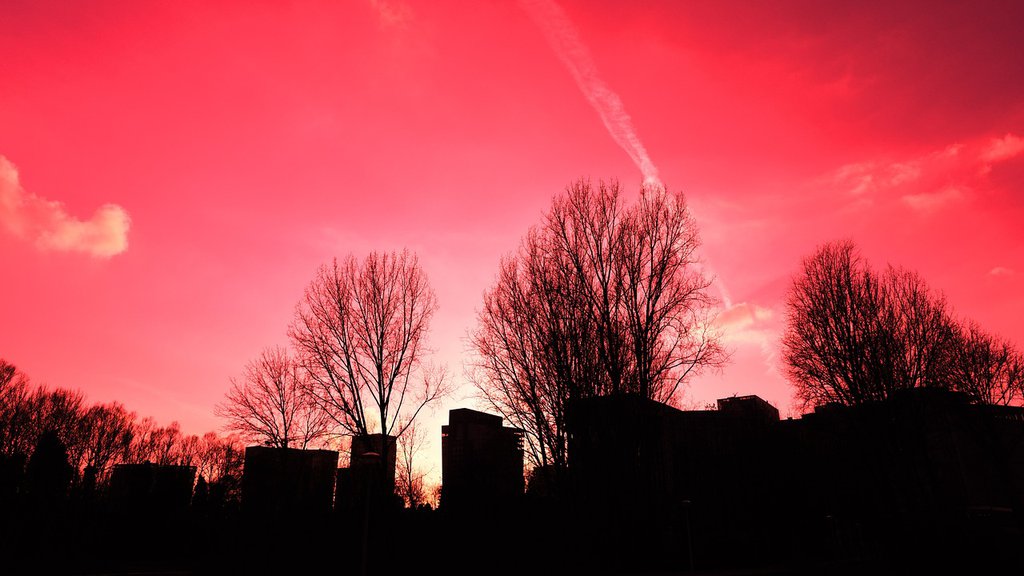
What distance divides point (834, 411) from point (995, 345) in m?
11.9

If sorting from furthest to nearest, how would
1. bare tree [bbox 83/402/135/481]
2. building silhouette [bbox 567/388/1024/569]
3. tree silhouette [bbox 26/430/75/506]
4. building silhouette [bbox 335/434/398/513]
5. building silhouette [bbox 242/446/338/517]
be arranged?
bare tree [bbox 83/402/135/481] < tree silhouette [bbox 26/430/75/506] < building silhouette [bbox 242/446/338/517] < building silhouette [bbox 567/388/1024/569] < building silhouette [bbox 335/434/398/513]

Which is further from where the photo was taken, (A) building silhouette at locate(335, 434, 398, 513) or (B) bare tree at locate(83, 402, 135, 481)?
(B) bare tree at locate(83, 402, 135, 481)

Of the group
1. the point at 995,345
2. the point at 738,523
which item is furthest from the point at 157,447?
the point at 995,345

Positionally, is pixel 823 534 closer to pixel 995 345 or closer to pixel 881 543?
pixel 881 543

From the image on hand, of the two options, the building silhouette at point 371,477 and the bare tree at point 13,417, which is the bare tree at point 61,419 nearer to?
the bare tree at point 13,417

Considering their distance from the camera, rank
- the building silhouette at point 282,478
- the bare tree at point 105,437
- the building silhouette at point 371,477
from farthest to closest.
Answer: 1. the bare tree at point 105,437
2. the building silhouette at point 282,478
3. the building silhouette at point 371,477

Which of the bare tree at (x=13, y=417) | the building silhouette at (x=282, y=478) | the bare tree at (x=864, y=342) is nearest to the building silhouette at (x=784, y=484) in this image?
the bare tree at (x=864, y=342)

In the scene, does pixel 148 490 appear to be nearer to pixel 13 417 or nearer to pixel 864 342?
pixel 13 417

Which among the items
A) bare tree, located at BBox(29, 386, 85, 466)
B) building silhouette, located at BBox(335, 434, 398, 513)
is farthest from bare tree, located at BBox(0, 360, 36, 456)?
building silhouette, located at BBox(335, 434, 398, 513)

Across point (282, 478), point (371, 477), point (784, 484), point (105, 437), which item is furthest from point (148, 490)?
point (784, 484)

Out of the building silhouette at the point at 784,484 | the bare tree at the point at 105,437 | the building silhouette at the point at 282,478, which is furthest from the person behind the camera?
the bare tree at the point at 105,437

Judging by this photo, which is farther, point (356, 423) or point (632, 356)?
point (356, 423)

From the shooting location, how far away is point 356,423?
29094 millimetres

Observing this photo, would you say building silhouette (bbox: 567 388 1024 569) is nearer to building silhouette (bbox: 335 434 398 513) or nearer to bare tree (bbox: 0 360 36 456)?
building silhouette (bbox: 335 434 398 513)
